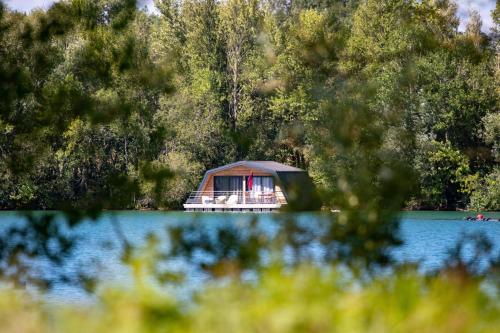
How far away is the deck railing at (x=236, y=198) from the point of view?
5556cm

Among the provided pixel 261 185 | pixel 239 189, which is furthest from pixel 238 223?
pixel 239 189

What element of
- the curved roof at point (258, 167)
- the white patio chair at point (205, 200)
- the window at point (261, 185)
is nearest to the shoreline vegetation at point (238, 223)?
the curved roof at point (258, 167)

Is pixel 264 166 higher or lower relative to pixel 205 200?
higher

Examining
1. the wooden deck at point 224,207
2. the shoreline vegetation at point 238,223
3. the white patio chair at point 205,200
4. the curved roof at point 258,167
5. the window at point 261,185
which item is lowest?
the shoreline vegetation at point 238,223

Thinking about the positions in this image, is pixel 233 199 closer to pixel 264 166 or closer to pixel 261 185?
pixel 261 185

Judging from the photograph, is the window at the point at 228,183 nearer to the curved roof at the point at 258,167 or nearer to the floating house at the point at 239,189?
the floating house at the point at 239,189

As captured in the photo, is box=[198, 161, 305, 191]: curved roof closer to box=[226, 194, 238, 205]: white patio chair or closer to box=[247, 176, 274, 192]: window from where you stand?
box=[247, 176, 274, 192]: window

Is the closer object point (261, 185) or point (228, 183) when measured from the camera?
point (261, 185)

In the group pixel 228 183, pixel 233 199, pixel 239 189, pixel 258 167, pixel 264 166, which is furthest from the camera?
pixel 239 189

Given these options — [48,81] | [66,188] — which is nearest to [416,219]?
[66,188]

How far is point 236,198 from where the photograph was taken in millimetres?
55906

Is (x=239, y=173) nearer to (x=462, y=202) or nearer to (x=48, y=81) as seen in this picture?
(x=462, y=202)

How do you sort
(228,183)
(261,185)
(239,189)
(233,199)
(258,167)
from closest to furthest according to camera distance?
(258,167), (233,199), (261,185), (228,183), (239,189)

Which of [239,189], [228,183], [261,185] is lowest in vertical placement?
[239,189]
